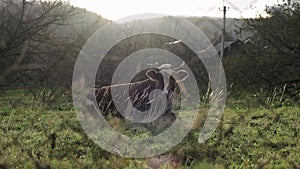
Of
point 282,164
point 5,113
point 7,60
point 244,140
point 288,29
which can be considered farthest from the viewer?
point 288,29

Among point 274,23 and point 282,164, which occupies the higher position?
point 274,23

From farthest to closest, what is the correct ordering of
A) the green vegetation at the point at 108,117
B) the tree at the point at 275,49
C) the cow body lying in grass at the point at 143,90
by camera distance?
the tree at the point at 275,49 < the cow body lying in grass at the point at 143,90 < the green vegetation at the point at 108,117

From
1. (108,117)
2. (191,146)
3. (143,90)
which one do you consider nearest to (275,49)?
(143,90)

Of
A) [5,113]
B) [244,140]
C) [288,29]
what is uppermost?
[288,29]

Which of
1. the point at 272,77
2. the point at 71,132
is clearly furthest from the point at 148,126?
the point at 272,77

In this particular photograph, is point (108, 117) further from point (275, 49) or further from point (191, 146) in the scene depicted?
point (275, 49)

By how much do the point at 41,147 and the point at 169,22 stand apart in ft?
130

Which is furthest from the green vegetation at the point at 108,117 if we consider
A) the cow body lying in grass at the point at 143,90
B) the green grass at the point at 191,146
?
the cow body lying in grass at the point at 143,90

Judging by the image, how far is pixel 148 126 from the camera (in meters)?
8.88

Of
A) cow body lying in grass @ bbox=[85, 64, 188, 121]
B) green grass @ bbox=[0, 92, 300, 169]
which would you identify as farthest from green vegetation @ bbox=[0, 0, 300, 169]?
cow body lying in grass @ bbox=[85, 64, 188, 121]

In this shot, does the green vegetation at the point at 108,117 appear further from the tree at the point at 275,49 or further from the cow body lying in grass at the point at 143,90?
the cow body lying in grass at the point at 143,90

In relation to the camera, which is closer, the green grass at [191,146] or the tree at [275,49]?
the green grass at [191,146]

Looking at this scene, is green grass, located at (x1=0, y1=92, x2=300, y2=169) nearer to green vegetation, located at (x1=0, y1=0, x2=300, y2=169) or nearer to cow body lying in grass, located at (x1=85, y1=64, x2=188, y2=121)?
green vegetation, located at (x1=0, y1=0, x2=300, y2=169)

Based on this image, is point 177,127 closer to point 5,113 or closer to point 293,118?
point 293,118
